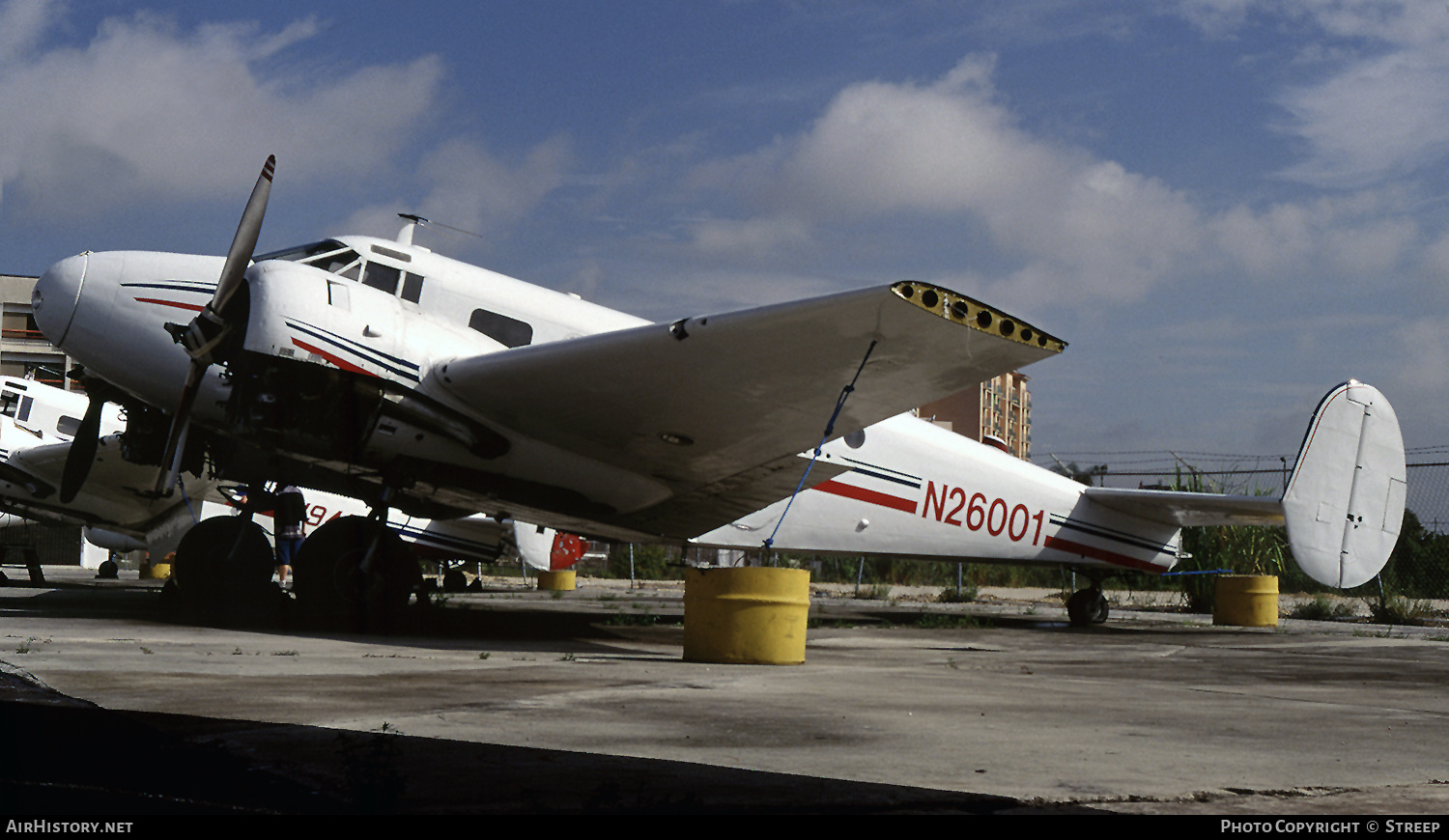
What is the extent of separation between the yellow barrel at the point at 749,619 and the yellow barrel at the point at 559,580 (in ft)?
68.3

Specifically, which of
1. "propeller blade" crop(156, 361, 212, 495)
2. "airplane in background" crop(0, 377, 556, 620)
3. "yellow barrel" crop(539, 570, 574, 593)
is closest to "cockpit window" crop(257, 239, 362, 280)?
"propeller blade" crop(156, 361, 212, 495)

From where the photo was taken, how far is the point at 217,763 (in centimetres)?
368

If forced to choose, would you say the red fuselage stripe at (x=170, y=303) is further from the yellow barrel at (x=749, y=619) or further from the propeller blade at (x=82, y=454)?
the yellow barrel at (x=749, y=619)

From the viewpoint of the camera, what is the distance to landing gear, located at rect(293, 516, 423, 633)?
1111 centimetres

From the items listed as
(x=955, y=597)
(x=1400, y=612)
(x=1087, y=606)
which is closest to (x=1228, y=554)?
(x=1400, y=612)

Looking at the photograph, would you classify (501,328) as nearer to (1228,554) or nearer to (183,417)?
(183,417)

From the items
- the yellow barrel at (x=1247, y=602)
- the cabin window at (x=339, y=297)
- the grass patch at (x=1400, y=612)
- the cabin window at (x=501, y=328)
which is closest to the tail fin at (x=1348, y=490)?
the yellow barrel at (x=1247, y=602)

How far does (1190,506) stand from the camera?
16078 millimetres

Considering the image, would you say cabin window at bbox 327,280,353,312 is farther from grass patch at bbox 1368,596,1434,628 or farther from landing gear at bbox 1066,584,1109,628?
grass patch at bbox 1368,596,1434,628

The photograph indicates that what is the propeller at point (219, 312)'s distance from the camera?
33.2 ft

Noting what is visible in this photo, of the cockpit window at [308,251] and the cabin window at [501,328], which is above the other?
the cockpit window at [308,251]

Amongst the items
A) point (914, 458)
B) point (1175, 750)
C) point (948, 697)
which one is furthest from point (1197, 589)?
point (1175, 750)

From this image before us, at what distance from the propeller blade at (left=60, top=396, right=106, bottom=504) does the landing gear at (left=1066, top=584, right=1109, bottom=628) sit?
43.9 feet

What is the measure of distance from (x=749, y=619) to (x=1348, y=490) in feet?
34.8
